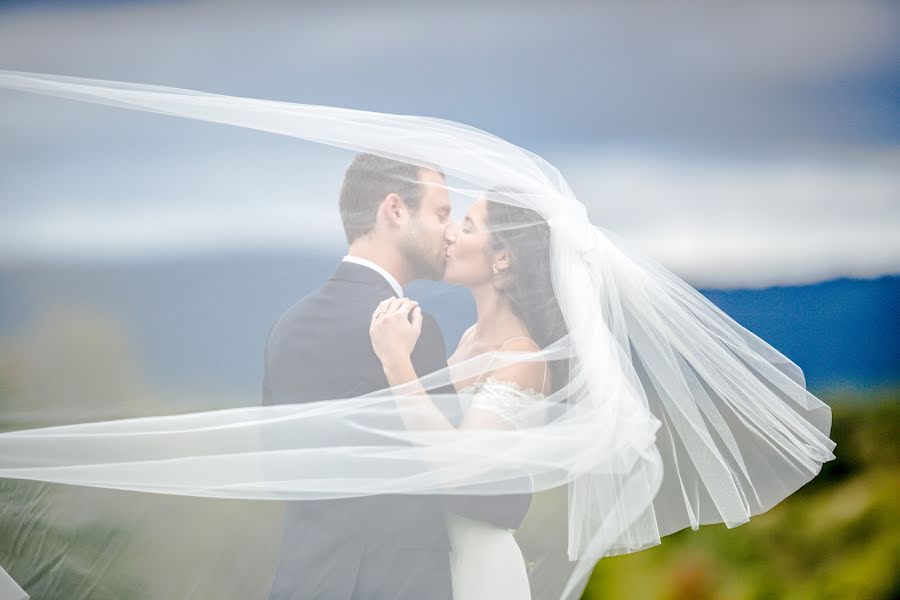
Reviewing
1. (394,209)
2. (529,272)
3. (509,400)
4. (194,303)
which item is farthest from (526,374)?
(194,303)

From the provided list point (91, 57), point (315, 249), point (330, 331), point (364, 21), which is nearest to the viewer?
point (330, 331)

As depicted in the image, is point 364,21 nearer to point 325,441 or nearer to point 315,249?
point 315,249

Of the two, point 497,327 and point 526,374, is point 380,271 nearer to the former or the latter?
point 497,327

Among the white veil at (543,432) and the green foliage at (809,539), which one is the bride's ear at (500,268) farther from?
the green foliage at (809,539)

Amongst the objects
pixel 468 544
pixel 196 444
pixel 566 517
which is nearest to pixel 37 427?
pixel 196 444

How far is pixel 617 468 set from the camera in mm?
1897

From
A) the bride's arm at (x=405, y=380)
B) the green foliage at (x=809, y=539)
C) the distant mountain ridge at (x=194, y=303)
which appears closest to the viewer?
the bride's arm at (x=405, y=380)

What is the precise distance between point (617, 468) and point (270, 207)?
99cm

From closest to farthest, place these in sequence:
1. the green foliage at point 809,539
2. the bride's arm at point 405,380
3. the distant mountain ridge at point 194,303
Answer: the bride's arm at point 405,380
the distant mountain ridge at point 194,303
the green foliage at point 809,539

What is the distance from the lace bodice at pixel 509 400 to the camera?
1887 mm

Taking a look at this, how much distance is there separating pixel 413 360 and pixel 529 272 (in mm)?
331

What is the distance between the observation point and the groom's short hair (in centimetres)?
195

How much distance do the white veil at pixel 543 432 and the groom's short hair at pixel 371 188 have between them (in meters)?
0.03

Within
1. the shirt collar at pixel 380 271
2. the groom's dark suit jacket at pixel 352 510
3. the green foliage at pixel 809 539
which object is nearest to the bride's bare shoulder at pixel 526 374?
the groom's dark suit jacket at pixel 352 510
